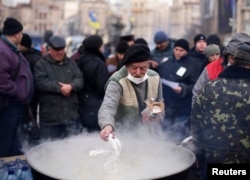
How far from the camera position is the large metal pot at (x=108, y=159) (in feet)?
8.96

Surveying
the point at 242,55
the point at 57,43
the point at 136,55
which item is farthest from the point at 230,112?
the point at 57,43

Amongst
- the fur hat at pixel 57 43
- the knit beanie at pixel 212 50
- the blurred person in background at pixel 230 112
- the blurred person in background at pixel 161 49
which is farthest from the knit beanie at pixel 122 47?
the blurred person in background at pixel 230 112

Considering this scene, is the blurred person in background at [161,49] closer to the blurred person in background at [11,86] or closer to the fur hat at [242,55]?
the blurred person in background at [11,86]

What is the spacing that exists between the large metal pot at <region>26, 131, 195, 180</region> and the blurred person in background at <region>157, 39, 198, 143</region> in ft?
6.47

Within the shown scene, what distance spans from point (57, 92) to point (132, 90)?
4.94 feet

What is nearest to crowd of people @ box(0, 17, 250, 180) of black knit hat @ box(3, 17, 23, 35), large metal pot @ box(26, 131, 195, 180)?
black knit hat @ box(3, 17, 23, 35)

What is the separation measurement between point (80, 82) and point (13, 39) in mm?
888

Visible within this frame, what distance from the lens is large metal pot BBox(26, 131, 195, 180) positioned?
273cm

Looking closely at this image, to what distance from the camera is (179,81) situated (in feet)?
17.8

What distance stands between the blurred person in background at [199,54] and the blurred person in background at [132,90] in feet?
6.68

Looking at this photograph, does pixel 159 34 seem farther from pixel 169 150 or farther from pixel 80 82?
pixel 169 150

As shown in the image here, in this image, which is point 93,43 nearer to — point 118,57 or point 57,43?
point 57,43

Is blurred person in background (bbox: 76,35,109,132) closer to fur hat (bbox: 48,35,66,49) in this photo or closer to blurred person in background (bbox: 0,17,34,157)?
fur hat (bbox: 48,35,66,49)

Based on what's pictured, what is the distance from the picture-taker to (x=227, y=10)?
30438 mm
